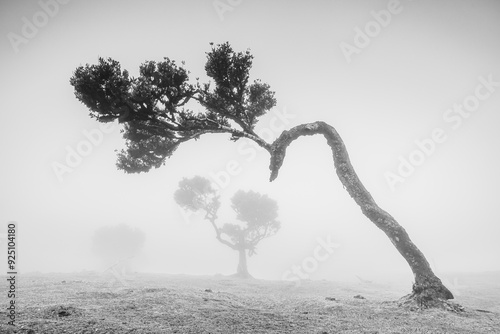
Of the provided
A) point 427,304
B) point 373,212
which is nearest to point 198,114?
point 373,212

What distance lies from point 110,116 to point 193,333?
1172cm

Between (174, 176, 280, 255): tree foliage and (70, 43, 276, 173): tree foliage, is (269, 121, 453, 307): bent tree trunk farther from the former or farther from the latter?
(174, 176, 280, 255): tree foliage

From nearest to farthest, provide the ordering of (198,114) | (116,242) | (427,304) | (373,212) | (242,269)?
1. (427,304)
2. (373,212)
3. (198,114)
4. (242,269)
5. (116,242)

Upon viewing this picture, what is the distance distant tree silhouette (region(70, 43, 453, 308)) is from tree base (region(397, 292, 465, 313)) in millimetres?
201

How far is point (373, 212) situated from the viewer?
35.8ft

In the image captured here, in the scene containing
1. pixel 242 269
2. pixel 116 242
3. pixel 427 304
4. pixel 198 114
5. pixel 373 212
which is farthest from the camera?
pixel 116 242

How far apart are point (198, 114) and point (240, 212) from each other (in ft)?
113

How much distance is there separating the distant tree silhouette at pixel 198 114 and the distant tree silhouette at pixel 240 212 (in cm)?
2778

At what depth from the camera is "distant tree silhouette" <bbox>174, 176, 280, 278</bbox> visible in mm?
42656

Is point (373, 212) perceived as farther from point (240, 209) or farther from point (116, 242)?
point (116, 242)

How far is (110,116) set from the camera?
13.0 m

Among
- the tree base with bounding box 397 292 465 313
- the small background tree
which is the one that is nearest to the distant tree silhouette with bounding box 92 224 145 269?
the small background tree

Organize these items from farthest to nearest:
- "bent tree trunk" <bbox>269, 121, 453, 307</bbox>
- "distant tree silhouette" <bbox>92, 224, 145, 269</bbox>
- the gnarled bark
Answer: "distant tree silhouette" <bbox>92, 224, 145, 269</bbox>
the gnarled bark
"bent tree trunk" <bbox>269, 121, 453, 307</bbox>

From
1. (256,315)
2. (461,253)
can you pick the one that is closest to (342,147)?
(256,315)
